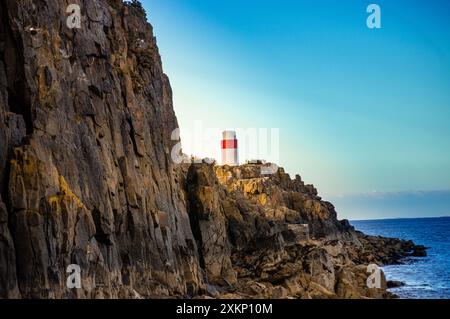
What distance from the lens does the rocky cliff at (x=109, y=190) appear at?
32.5m

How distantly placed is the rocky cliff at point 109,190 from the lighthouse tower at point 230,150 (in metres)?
44.1

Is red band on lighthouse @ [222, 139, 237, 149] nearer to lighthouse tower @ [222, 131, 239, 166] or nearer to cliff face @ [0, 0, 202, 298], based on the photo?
lighthouse tower @ [222, 131, 239, 166]

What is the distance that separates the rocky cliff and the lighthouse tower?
44.1 m

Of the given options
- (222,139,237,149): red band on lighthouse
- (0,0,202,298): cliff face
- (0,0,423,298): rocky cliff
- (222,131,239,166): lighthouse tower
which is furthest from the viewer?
(222,139,237,149): red band on lighthouse

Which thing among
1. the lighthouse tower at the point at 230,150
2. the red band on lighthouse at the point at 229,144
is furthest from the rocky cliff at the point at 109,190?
the red band on lighthouse at the point at 229,144

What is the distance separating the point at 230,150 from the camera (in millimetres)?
119250

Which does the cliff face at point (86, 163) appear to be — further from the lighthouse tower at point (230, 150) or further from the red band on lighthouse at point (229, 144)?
the red band on lighthouse at point (229, 144)

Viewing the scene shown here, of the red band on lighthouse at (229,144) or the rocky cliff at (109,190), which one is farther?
the red band on lighthouse at (229,144)

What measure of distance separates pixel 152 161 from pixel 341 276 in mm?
19840

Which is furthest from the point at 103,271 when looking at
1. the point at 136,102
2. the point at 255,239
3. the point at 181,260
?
the point at 255,239

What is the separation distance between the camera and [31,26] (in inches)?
1496

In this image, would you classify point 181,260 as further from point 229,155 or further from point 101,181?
point 229,155

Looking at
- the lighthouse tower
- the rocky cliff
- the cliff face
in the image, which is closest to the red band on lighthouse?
the lighthouse tower

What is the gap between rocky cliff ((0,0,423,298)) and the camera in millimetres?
32500
